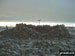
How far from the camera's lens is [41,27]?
4347cm

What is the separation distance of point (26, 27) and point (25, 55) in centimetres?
1996

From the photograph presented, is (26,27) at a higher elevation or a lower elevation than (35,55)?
higher

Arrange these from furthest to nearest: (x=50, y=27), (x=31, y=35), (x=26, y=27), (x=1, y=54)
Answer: (x=50, y=27) < (x=26, y=27) < (x=31, y=35) < (x=1, y=54)

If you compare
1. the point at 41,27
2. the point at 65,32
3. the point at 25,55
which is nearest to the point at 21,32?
the point at 41,27

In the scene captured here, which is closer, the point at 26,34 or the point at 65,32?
the point at 26,34

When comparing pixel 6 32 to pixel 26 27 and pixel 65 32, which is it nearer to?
pixel 26 27

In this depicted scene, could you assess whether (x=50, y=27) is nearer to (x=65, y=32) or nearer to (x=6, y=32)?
(x=65, y=32)

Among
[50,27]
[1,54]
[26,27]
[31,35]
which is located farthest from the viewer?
[50,27]

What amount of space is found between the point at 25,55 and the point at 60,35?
19.9 m

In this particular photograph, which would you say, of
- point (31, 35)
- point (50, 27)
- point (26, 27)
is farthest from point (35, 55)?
point (50, 27)

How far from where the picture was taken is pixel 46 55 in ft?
66.2

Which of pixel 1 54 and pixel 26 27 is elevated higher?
pixel 26 27

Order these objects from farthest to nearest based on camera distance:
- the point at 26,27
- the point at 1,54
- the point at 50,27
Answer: the point at 50,27 → the point at 26,27 → the point at 1,54

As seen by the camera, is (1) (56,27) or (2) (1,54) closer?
(2) (1,54)
